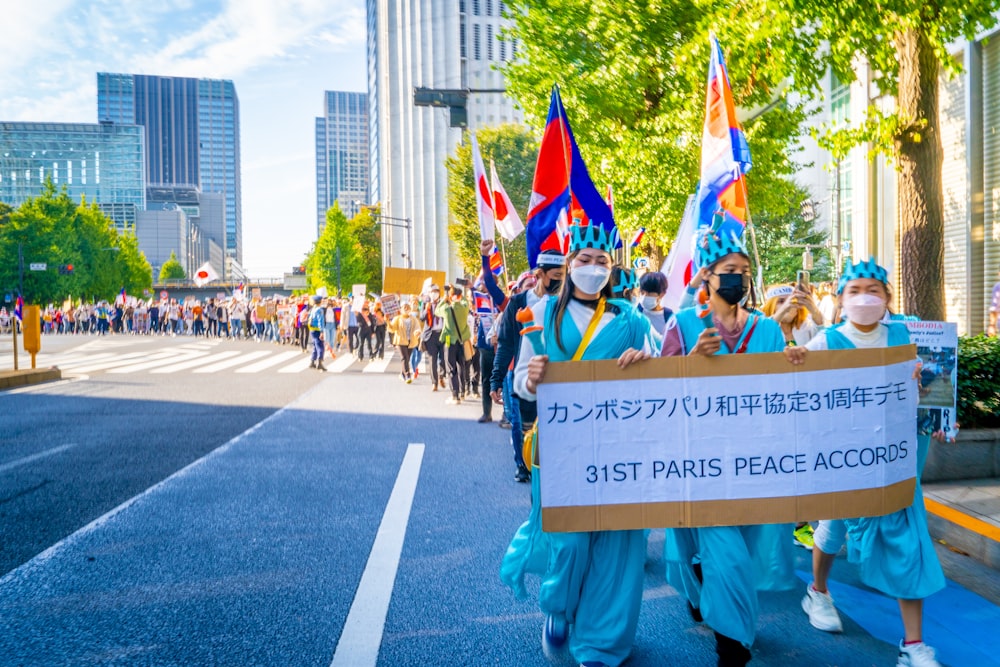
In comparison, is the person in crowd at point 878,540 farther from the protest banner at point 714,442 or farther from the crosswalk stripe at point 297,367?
the crosswalk stripe at point 297,367

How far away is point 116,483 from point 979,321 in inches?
561

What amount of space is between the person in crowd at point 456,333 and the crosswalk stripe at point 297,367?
22.9 feet

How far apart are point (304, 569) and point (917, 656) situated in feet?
10.1

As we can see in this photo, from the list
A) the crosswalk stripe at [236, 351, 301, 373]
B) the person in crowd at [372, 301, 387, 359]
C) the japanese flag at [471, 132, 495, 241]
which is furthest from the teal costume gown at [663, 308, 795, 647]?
the person in crowd at [372, 301, 387, 359]

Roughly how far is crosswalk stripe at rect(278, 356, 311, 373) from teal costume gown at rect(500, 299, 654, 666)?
16428 mm

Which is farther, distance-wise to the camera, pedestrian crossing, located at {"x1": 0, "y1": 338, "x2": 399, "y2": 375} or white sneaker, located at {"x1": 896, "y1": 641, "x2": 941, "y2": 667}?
pedestrian crossing, located at {"x1": 0, "y1": 338, "x2": 399, "y2": 375}

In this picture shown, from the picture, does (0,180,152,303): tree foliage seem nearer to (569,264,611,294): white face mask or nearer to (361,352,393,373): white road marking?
(361,352,393,373): white road marking

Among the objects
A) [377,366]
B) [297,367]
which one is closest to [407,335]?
[377,366]

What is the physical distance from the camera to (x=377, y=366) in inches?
825

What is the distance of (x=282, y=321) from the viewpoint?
111 feet

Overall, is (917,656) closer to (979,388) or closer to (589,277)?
(589,277)

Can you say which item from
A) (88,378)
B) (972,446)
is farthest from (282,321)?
(972,446)

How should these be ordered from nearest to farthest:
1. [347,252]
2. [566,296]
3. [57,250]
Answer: [566,296] → [57,250] → [347,252]

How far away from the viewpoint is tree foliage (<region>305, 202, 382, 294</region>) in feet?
256
